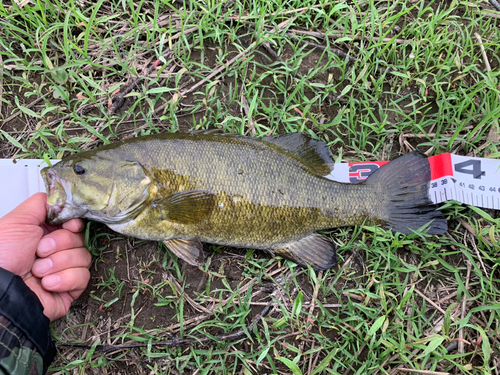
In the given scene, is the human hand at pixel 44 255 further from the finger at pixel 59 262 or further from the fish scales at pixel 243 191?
the fish scales at pixel 243 191

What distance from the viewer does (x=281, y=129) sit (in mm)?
3496

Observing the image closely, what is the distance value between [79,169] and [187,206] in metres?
0.97

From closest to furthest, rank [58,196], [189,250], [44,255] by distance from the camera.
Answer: [58,196] → [44,255] → [189,250]

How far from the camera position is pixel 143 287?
3107 millimetres

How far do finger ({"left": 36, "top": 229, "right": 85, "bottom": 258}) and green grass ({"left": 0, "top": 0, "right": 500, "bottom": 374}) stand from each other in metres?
0.22

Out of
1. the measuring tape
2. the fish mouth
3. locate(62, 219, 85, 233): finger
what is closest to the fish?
the fish mouth

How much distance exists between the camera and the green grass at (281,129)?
2910 mm

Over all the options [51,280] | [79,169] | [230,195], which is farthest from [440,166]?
[51,280]

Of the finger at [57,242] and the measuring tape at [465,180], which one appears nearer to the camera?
the finger at [57,242]

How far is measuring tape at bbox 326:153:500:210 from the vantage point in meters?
3.13

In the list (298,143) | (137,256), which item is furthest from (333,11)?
(137,256)

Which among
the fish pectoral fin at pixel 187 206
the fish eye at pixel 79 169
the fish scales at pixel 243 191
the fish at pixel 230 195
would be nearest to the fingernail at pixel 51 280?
the fish at pixel 230 195

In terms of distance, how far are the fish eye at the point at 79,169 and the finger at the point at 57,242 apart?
0.62 m

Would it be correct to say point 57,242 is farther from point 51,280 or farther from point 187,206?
point 187,206
